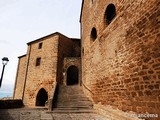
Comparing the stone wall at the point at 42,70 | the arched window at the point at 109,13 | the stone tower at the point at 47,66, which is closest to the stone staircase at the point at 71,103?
the stone tower at the point at 47,66

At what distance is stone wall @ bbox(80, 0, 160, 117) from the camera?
3.31 meters

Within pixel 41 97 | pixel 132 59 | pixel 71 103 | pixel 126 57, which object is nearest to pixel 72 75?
pixel 41 97

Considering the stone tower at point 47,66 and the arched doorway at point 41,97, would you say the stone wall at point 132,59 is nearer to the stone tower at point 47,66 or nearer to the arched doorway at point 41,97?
the stone tower at point 47,66

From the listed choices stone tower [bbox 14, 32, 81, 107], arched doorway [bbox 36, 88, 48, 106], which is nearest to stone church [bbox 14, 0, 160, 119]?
stone tower [bbox 14, 32, 81, 107]

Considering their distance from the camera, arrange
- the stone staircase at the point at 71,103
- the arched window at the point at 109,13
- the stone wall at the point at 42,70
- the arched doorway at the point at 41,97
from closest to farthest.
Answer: the arched window at the point at 109,13, the stone staircase at the point at 71,103, the stone wall at the point at 42,70, the arched doorway at the point at 41,97

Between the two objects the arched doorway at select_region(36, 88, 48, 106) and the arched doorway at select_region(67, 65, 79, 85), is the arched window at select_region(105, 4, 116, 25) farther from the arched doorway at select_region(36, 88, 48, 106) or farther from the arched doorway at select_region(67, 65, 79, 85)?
the arched doorway at select_region(36, 88, 48, 106)

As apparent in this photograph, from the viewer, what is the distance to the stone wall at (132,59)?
3.31 metres

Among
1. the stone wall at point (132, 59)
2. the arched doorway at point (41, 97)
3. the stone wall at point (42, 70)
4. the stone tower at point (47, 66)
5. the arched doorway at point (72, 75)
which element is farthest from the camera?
the arched doorway at point (72, 75)

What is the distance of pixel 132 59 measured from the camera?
4203 mm

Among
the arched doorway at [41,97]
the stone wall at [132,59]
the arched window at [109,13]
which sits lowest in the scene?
the arched doorway at [41,97]

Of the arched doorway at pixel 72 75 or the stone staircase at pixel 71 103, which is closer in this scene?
the stone staircase at pixel 71 103

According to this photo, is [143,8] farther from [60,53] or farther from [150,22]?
[60,53]

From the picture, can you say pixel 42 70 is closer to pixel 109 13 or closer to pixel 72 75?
pixel 72 75

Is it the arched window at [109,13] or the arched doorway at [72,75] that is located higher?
the arched window at [109,13]
